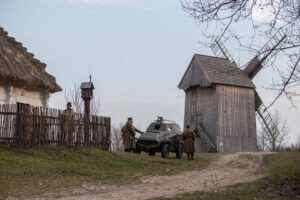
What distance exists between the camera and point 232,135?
41969mm

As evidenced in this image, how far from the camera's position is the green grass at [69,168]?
14554mm

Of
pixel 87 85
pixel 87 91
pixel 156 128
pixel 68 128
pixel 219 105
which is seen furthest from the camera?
pixel 219 105

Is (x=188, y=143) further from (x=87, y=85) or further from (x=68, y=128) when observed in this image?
(x=68, y=128)

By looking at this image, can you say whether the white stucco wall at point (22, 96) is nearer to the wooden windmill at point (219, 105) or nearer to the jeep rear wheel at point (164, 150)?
the jeep rear wheel at point (164, 150)

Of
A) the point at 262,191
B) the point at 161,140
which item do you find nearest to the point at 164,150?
the point at 161,140

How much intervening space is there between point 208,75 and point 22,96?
19893mm

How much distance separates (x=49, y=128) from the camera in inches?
817

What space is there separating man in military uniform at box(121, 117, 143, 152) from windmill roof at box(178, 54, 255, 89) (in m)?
17.0

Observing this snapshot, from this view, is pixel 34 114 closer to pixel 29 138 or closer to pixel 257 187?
pixel 29 138

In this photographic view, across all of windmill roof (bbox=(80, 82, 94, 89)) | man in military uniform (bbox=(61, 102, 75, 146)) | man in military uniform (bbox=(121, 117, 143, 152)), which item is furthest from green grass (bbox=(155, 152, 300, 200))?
windmill roof (bbox=(80, 82, 94, 89))

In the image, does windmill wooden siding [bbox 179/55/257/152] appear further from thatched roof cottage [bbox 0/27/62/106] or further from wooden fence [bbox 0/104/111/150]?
wooden fence [bbox 0/104/111/150]

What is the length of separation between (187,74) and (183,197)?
110ft

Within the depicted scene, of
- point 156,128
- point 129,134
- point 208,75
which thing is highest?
point 208,75

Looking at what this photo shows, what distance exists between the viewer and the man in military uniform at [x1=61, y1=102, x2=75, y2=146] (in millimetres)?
21375
